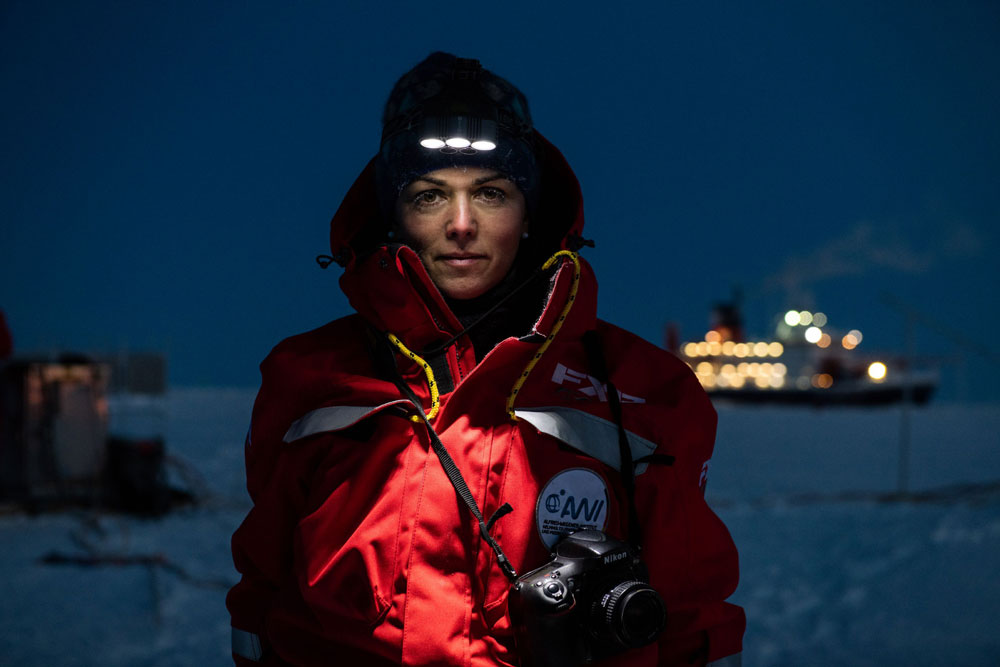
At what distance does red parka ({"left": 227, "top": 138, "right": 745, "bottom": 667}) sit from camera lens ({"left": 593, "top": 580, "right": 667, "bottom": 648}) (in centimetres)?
10

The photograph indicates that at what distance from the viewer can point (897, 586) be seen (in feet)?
23.8

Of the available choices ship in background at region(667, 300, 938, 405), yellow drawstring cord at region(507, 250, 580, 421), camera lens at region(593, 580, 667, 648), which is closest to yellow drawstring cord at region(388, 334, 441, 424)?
yellow drawstring cord at region(507, 250, 580, 421)

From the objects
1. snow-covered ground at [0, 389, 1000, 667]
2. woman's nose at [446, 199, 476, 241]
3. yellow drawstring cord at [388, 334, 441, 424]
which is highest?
woman's nose at [446, 199, 476, 241]

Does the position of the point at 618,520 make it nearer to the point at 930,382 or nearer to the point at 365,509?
the point at 365,509

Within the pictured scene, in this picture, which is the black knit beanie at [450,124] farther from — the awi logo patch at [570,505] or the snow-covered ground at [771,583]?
the snow-covered ground at [771,583]

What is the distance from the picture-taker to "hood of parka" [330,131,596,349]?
156 centimetres

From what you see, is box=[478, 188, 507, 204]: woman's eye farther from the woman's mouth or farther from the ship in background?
the ship in background

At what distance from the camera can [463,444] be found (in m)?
1.49

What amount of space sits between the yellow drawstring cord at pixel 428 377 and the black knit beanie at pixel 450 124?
0.35 meters

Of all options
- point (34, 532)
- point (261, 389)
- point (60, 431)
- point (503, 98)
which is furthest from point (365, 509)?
point (60, 431)

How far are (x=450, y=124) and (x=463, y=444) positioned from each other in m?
0.66

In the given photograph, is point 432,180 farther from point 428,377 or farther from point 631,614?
point 631,614

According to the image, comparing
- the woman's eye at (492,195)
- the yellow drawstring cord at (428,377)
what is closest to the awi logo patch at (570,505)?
the yellow drawstring cord at (428,377)

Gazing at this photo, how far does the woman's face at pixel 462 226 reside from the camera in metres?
1.63
